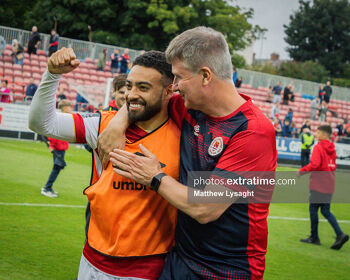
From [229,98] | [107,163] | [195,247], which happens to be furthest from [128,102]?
[195,247]

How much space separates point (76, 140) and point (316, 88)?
37.1 m

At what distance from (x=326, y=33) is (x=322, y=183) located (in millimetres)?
60627

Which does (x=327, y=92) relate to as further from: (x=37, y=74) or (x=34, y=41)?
(x=34, y=41)

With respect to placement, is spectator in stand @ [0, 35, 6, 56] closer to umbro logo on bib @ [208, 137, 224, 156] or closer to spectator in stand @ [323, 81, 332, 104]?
spectator in stand @ [323, 81, 332, 104]

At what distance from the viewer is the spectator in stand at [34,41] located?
79.6 ft

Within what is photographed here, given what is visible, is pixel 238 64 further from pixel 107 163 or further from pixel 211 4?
pixel 107 163

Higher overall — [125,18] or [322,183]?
[125,18]

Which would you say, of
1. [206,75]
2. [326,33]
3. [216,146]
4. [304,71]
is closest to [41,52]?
[206,75]

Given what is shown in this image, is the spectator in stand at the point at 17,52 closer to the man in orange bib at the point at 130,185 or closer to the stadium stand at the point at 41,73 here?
the stadium stand at the point at 41,73

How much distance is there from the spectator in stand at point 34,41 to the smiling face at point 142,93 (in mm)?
23216

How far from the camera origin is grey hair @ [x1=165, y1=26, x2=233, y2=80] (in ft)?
8.01

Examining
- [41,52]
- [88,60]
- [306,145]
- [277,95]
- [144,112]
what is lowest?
[306,145]

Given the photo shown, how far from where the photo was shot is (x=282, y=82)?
36250 millimetres

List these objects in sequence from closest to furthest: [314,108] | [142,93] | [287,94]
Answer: [142,93] < [287,94] < [314,108]
